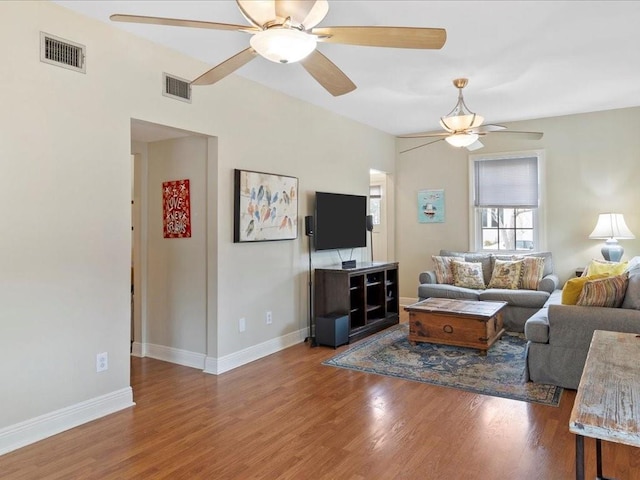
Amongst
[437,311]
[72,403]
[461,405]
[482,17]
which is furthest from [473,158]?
[72,403]

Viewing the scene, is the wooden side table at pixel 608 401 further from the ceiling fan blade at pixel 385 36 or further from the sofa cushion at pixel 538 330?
the sofa cushion at pixel 538 330

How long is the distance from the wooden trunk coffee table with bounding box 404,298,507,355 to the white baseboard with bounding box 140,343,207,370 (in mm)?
2097

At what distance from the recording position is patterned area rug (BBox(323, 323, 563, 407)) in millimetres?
3320

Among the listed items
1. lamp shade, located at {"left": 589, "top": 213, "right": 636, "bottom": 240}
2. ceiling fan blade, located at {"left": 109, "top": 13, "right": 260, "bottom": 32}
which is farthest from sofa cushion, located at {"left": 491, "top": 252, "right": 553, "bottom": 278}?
ceiling fan blade, located at {"left": 109, "top": 13, "right": 260, "bottom": 32}

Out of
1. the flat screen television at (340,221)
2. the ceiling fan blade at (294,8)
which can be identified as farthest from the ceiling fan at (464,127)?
the ceiling fan blade at (294,8)

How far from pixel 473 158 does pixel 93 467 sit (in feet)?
19.3

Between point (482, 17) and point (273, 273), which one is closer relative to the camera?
point (482, 17)

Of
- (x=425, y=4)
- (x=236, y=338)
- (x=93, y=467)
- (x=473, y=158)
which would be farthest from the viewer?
(x=473, y=158)

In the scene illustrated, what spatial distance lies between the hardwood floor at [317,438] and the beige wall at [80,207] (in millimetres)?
373

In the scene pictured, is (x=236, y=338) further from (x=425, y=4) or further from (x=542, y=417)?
(x=425, y=4)

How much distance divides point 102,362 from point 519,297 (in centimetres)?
432

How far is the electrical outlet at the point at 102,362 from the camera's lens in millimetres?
3032

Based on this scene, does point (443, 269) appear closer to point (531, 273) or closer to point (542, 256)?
point (531, 273)

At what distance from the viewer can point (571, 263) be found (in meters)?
5.82
